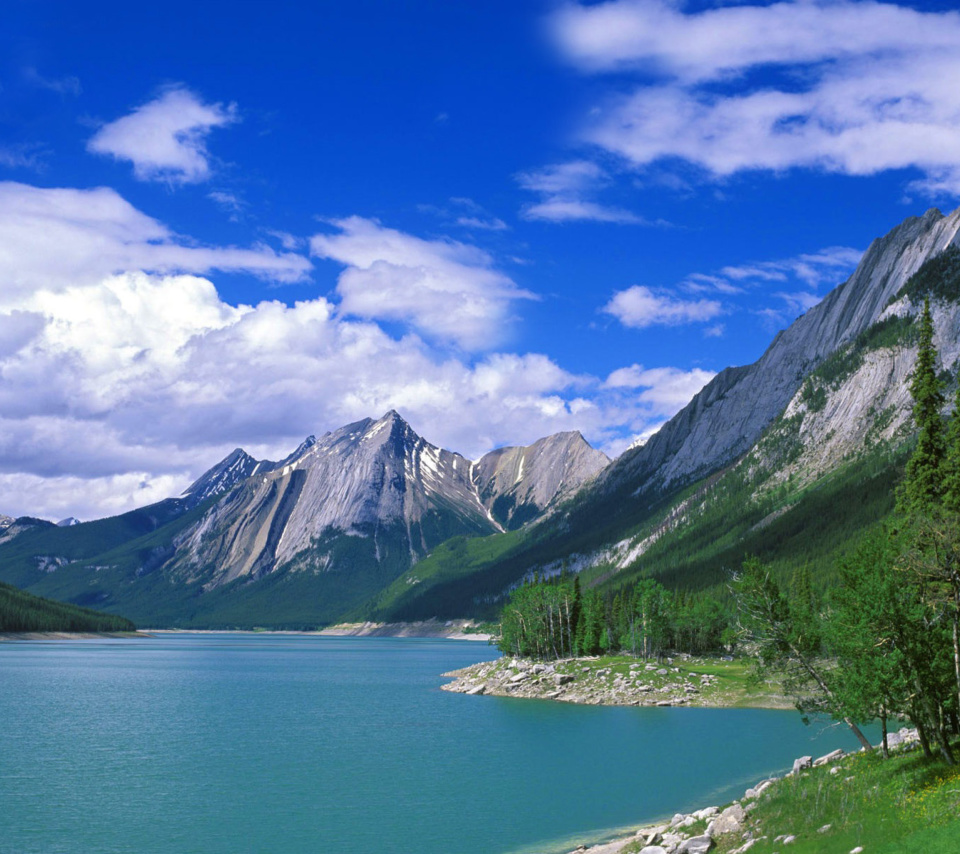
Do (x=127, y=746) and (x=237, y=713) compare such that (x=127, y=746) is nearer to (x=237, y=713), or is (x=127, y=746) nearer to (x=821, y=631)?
(x=237, y=713)

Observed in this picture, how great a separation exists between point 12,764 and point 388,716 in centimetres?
3999

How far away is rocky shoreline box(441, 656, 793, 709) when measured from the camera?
102500 mm

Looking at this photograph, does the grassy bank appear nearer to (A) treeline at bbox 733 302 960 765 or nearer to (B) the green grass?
(B) the green grass

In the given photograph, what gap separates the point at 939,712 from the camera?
38500 millimetres

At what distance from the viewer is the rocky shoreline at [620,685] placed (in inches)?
4035

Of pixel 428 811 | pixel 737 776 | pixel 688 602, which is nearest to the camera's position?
pixel 428 811

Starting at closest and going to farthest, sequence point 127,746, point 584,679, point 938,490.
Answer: point 938,490 < point 127,746 < point 584,679

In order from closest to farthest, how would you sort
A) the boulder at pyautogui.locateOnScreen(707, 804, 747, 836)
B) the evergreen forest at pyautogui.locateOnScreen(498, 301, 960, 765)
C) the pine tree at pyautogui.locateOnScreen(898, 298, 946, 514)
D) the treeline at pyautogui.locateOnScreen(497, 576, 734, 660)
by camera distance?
the boulder at pyautogui.locateOnScreen(707, 804, 747, 836), the evergreen forest at pyautogui.locateOnScreen(498, 301, 960, 765), the pine tree at pyautogui.locateOnScreen(898, 298, 946, 514), the treeline at pyautogui.locateOnScreen(497, 576, 734, 660)

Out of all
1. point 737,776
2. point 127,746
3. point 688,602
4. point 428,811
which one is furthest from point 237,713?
point 688,602

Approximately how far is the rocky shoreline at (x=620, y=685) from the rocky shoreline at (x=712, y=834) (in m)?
60.6

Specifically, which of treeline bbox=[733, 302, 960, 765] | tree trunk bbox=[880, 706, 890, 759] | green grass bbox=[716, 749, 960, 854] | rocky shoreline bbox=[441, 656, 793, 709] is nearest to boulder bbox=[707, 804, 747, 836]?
green grass bbox=[716, 749, 960, 854]

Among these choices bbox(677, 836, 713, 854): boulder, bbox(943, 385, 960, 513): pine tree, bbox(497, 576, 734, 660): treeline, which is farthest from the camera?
bbox(497, 576, 734, 660): treeline

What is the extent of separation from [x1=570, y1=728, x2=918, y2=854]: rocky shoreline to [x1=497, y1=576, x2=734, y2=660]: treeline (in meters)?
88.1

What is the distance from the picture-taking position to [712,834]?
35969 mm
